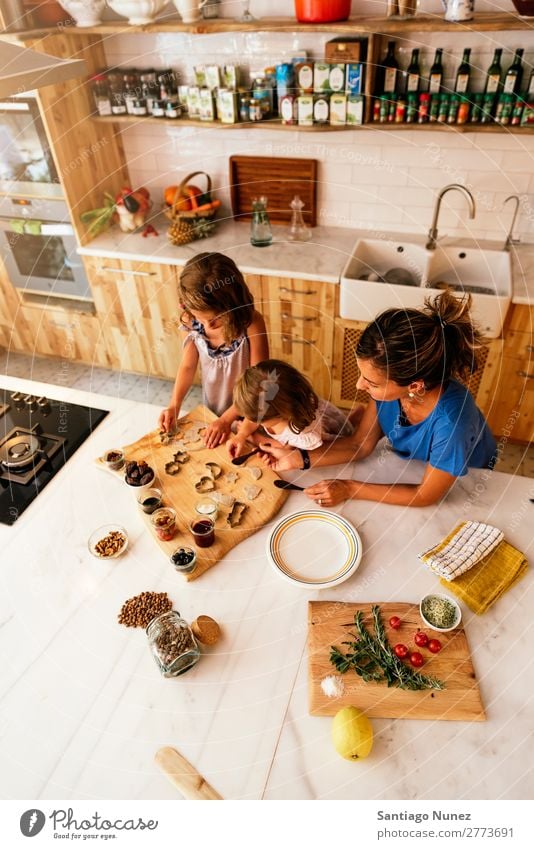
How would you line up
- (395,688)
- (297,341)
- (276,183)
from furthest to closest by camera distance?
(276,183), (297,341), (395,688)

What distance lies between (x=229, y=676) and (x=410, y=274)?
85.8 inches

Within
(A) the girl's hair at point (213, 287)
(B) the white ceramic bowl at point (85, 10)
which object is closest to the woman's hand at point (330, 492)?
(A) the girl's hair at point (213, 287)

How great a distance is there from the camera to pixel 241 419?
6.46ft

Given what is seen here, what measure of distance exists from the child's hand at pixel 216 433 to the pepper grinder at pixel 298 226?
149cm

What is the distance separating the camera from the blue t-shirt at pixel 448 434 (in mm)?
1571

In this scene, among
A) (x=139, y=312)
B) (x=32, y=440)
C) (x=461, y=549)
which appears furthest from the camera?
(x=139, y=312)

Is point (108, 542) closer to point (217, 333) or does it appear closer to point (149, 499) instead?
point (149, 499)

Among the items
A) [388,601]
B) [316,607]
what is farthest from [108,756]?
[388,601]

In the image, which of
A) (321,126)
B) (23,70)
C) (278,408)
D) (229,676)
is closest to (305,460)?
(278,408)

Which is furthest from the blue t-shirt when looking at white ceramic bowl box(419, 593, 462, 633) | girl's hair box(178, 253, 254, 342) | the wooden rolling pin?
the wooden rolling pin

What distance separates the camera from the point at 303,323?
2895 millimetres

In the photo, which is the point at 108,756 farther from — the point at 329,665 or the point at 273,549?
the point at 273,549
